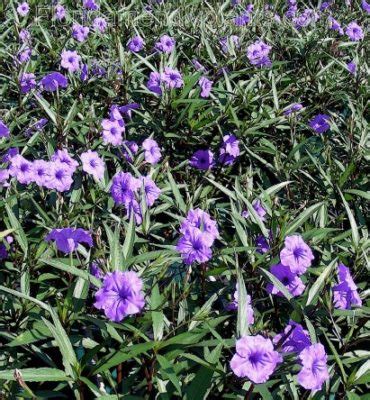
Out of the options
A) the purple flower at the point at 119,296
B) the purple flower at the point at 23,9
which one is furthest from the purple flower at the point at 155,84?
the purple flower at the point at 119,296

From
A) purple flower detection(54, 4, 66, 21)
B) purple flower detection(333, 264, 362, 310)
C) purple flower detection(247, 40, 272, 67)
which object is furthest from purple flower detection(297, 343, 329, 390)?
purple flower detection(54, 4, 66, 21)

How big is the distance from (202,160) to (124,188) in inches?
25.9

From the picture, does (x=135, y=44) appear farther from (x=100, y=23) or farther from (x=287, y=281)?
(x=287, y=281)

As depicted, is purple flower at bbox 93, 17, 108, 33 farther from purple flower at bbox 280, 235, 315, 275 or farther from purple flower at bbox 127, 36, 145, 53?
purple flower at bbox 280, 235, 315, 275

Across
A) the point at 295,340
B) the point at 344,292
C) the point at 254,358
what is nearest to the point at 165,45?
the point at 344,292

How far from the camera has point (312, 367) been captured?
1.26m

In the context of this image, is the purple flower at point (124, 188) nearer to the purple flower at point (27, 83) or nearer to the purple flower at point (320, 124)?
the purple flower at point (27, 83)

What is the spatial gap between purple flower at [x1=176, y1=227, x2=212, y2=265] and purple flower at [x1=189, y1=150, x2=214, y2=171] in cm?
83

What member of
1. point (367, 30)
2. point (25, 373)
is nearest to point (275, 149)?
point (25, 373)

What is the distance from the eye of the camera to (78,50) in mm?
2932

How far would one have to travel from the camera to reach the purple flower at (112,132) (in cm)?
217

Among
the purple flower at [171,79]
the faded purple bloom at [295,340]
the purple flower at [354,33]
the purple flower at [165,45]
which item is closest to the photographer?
the faded purple bloom at [295,340]

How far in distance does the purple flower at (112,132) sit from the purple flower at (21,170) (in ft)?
1.23

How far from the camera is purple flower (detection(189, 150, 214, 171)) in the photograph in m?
2.35
